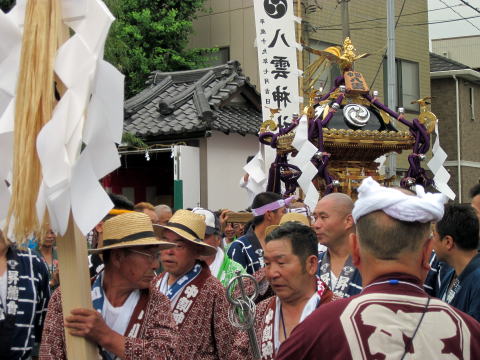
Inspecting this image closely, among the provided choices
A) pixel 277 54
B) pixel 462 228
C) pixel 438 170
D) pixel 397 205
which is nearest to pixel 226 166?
pixel 277 54

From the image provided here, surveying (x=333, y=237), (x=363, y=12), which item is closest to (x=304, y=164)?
(x=333, y=237)

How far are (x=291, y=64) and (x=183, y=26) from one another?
21.2 ft

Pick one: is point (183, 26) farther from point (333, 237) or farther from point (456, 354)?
point (456, 354)

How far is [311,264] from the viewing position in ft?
12.4

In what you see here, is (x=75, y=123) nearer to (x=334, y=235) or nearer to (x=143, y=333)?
(x=143, y=333)

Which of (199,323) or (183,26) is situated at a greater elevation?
(183,26)

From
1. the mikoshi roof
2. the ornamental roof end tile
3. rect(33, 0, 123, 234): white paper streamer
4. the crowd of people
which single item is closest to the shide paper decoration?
rect(33, 0, 123, 234): white paper streamer

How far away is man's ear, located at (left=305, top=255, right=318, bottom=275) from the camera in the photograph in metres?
3.77

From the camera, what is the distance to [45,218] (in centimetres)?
263

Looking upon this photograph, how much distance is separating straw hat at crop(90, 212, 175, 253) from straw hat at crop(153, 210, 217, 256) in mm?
1016

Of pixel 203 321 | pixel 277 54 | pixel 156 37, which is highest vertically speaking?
pixel 156 37

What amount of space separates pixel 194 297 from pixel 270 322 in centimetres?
86

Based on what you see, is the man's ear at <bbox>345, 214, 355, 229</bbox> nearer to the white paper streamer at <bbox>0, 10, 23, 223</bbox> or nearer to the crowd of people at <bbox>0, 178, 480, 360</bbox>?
the crowd of people at <bbox>0, 178, 480, 360</bbox>

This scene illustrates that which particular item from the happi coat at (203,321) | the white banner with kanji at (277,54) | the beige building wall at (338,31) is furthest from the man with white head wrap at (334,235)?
the beige building wall at (338,31)
